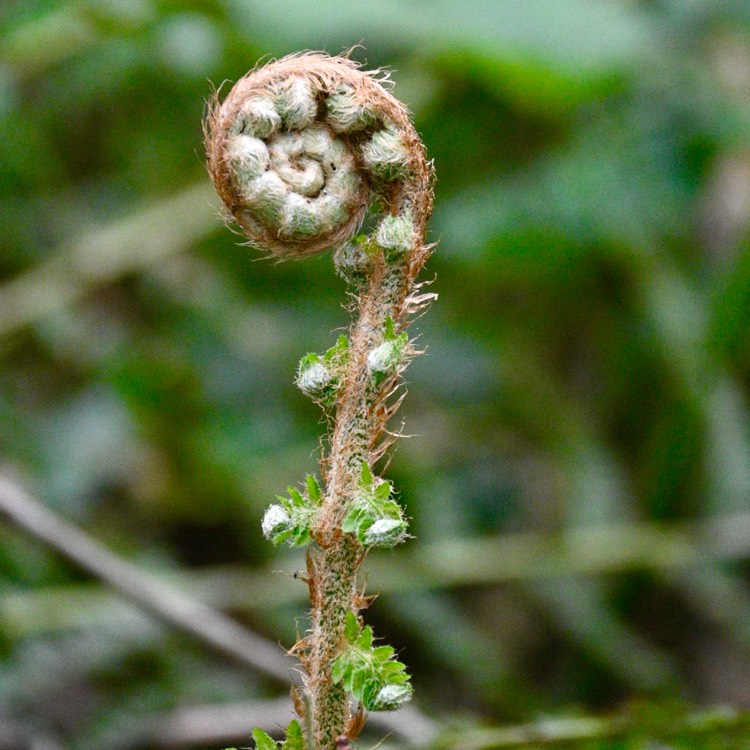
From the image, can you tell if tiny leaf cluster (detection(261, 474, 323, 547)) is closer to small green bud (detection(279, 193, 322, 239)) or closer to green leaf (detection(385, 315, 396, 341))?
green leaf (detection(385, 315, 396, 341))

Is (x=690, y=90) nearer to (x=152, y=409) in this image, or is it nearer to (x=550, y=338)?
(x=550, y=338)

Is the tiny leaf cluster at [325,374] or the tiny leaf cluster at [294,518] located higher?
the tiny leaf cluster at [325,374]

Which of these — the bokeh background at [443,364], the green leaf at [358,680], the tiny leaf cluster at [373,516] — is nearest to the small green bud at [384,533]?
the tiny leaf cluster at [373,516]

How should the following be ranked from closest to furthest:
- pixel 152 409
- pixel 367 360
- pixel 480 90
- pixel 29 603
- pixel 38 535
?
pixel 367 360 → pixel 38 535 → pixel 29 603 → pixel 152 409 → pixel 480 90

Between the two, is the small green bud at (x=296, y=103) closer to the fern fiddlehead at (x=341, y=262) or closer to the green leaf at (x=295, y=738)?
the fern fiddlehead at (x=341, y=262)

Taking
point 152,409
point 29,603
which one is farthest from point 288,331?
point 29,603

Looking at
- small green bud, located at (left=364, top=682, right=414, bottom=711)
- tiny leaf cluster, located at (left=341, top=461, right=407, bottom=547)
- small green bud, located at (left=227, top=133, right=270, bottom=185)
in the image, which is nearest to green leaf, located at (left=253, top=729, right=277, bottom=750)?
small green bud, located at (left=364, top=682, right=414, bottom=711)
